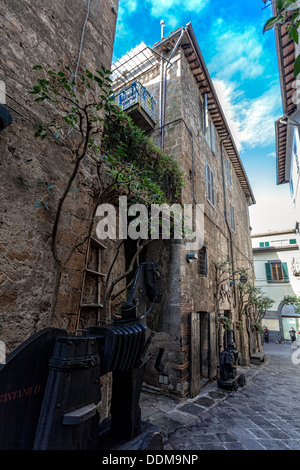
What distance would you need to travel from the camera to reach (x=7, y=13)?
2.91m

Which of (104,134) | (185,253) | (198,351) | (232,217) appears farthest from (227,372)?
(232,217)

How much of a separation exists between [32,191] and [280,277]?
26.9 m

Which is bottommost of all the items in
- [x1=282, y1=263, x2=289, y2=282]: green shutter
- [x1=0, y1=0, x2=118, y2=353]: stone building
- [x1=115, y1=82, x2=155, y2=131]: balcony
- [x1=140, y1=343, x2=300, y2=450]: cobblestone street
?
[x1=140, y1=343, x2=300, y2=450]: cobblestone street

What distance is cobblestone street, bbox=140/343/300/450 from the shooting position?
142 inches

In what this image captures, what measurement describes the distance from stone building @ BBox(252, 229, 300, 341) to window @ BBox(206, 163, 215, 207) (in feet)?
55.0

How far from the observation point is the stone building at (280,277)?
77.4ft

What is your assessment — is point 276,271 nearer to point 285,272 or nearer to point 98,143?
point 285,272

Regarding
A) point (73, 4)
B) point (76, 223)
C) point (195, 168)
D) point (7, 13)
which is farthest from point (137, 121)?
point (76, 223)

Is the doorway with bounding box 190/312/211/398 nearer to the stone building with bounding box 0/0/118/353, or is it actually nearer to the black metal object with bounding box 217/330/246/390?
the black metal object with bounding box 217/330/246/390

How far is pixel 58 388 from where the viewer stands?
114cm

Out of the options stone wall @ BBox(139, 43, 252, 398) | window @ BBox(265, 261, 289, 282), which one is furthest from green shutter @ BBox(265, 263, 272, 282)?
stone wall @ BBox(139, 43, 252, 398)

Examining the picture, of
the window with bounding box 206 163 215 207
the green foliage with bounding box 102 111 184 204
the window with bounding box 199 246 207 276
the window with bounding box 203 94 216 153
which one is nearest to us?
the green foliage with bounding box 102 111 184 204
